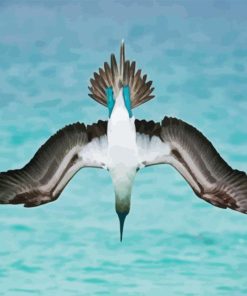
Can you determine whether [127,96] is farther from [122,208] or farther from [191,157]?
[122,208]

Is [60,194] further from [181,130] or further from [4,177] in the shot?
[181,130]

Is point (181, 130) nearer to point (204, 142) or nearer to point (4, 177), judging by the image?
point (204, 142)

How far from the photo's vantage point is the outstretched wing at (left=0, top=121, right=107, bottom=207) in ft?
25.9

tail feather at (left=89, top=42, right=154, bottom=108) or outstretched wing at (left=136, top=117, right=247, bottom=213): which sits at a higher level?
tail feather at (left=89, top=42, right=154, bottom=108)

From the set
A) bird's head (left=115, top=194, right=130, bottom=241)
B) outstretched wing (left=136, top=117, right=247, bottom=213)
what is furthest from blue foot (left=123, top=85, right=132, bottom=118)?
bird's head (left=115, top=194, right=130, bottom=241)

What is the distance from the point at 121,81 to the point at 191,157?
682mm

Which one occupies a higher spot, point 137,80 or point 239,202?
point 137,80

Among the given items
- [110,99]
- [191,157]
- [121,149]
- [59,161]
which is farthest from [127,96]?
[59,161]

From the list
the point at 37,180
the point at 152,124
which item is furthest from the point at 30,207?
the point at 152,124

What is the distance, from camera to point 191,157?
25.8 ft

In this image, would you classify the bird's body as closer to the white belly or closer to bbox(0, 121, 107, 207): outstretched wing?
the white belly

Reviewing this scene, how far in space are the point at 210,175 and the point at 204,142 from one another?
0.20 metres

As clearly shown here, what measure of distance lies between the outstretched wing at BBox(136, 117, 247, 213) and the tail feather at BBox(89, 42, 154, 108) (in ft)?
0.69

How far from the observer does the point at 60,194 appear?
7953 mm
